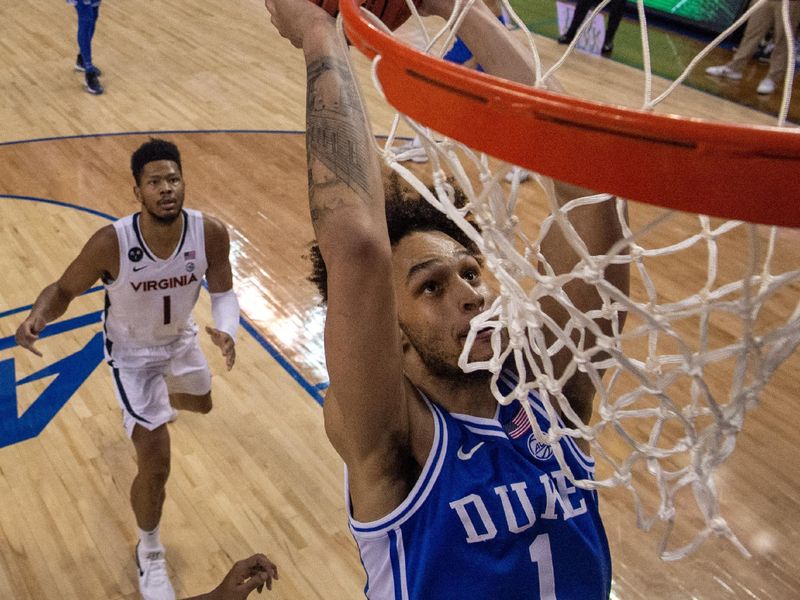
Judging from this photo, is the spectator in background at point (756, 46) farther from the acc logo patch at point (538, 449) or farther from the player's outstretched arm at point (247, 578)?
the acc logo patch at point (538, 449)

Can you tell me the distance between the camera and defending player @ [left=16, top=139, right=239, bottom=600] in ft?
11.3

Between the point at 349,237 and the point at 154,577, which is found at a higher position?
the point at 349,237

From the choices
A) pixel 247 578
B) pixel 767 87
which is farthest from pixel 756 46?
pixel 247 578

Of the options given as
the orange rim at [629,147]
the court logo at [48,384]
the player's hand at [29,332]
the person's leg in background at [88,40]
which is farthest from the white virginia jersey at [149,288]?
the person's leg in background at [88,40]

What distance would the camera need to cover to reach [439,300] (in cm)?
187

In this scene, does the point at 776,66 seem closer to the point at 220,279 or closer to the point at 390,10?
the point at 220,279

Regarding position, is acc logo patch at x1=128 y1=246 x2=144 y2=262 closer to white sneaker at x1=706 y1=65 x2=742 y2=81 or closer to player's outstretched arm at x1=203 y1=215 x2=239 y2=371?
player's outstretched arm at x1=203 y1=215 x2=239 y2=371

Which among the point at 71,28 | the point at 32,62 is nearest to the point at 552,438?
the point at 32,62

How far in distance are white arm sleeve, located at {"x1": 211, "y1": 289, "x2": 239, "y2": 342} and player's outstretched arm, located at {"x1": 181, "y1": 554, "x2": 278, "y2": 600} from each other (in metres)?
1.27

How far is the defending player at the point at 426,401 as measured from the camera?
1.41 metres

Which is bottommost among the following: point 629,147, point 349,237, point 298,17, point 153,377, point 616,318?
point 153,377

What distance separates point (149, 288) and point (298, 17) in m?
2.19

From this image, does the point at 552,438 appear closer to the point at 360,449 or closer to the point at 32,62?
the point at 360,449

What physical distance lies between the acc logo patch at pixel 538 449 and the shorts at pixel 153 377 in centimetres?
202
